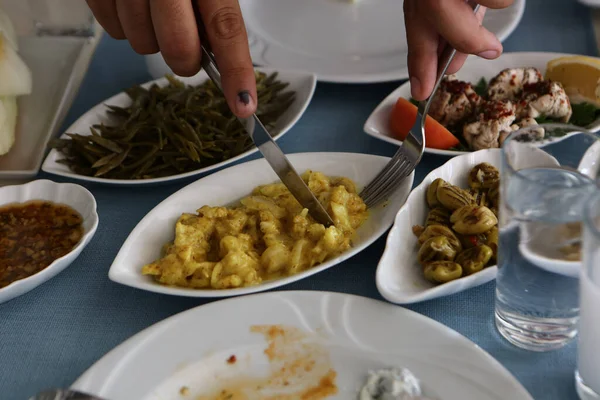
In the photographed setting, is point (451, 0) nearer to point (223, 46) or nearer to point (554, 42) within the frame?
point (223, 46)

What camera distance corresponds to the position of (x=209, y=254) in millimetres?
1472

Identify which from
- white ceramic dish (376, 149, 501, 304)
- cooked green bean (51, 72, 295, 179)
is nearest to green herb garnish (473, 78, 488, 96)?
white ceramic dish (376, 149, 501, 304)

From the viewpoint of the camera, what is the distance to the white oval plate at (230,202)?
136 centimetres

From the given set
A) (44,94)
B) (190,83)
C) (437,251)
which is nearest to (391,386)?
(437,251)

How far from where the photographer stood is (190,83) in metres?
2.09

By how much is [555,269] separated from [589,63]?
1000mm

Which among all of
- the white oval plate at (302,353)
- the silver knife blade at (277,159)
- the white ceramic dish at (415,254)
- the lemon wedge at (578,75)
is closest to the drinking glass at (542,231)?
the white ceramic dish at (415,254)

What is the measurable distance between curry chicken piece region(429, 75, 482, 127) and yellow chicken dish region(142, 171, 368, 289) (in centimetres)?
38

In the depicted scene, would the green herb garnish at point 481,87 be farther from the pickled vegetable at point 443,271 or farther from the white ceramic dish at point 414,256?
the pickled vegetable at point 443,271

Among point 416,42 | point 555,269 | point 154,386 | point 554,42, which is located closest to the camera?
point 555,269

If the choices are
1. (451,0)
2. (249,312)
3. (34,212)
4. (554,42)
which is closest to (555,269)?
(249,312)

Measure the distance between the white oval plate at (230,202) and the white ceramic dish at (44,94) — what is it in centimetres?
53

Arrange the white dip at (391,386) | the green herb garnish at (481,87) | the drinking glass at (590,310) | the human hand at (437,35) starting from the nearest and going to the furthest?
the drinking glass at (590,310) → the white dip at (391,386) → the human hand at (437,35) → the green herb garnish at (481,87)

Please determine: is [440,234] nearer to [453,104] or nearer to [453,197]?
[453,197]
